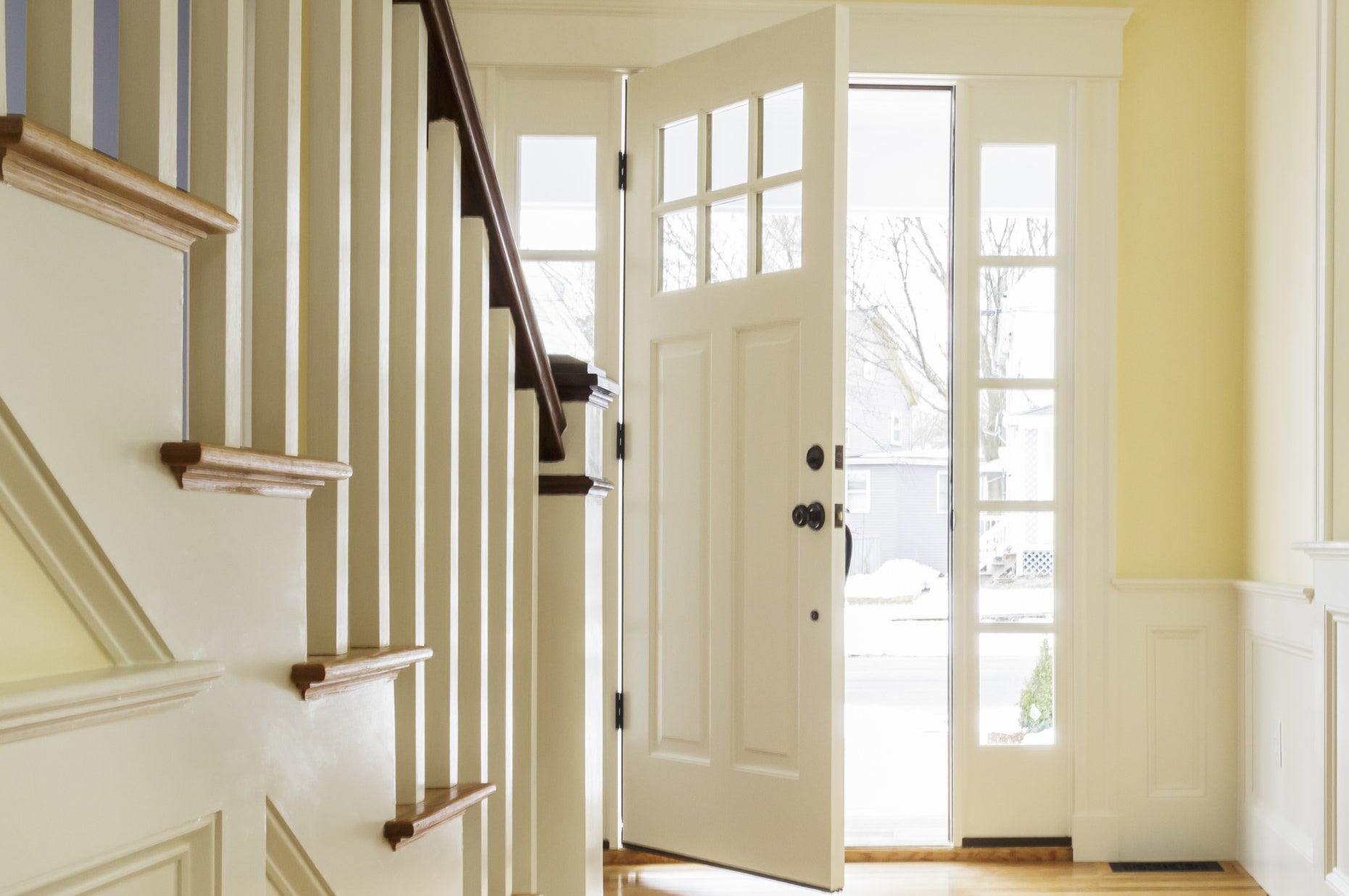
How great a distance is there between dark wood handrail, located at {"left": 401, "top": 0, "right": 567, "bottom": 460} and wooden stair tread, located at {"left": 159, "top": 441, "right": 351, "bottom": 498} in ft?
1.79

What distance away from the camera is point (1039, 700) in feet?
10.2

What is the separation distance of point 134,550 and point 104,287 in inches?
7.2

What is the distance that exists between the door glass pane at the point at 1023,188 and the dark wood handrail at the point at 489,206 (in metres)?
2.00

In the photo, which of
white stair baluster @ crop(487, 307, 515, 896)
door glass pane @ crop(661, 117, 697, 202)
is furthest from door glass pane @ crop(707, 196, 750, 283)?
white stair baluster @ crop(487, 307, 515, 896)

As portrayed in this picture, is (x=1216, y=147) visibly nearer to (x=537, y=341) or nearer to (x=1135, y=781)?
(x=1135, y=781)

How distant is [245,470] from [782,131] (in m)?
2.25

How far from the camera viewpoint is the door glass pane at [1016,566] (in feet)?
10.3

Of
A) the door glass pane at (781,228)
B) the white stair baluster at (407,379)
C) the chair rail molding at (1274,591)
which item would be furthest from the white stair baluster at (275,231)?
the chair rail molding at (1274,591)

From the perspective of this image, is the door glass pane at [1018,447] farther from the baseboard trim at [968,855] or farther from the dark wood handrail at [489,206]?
the dark wood handrail at [489,206]

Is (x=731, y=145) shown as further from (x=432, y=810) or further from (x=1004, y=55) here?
(x=432, y=810)

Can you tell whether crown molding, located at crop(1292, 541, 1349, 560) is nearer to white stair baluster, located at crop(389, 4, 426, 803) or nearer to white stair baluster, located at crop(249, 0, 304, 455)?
white stair baluster, located at crop(389, 4, 426, 803)

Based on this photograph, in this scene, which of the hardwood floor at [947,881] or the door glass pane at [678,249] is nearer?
the hardwood floor at [947,881]

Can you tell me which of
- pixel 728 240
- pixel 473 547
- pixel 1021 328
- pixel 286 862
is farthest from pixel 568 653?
pixel 1021 328

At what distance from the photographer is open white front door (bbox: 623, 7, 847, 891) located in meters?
2.59
